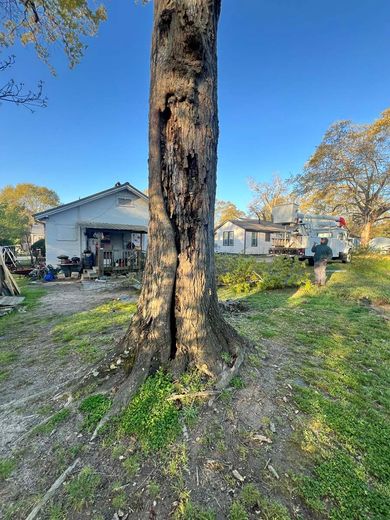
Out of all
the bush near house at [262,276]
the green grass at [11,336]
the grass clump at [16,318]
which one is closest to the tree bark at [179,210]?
the green grass at [11,336]

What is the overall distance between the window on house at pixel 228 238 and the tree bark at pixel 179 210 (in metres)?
28.7

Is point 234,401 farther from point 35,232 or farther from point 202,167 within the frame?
point 35,232

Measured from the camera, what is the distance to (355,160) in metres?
25.4

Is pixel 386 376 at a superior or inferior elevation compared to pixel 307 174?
inferior

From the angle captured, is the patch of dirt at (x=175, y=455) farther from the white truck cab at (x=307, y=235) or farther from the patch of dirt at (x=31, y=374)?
the white truck cab at (x=307, y=235)

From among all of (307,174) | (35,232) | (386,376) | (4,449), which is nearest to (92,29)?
(4,449)

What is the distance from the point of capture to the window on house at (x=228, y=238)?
31.0 m

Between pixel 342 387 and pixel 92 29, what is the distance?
8.71m

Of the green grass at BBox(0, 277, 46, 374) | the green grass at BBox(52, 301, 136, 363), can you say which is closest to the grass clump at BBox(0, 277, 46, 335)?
the green grass at BBox(0, 277, 46, 374)

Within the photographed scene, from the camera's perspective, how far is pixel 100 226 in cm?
1480

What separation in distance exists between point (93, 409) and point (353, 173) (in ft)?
102

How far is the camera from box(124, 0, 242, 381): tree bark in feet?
8.14

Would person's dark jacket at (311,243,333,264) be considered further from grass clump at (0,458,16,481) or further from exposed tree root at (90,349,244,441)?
grass clump at (0,458,16,481)

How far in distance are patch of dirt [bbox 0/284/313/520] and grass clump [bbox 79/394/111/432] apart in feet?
0.18
